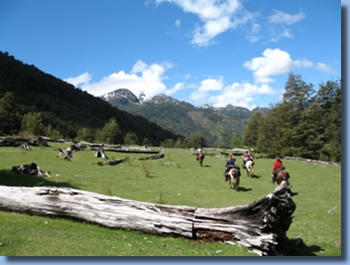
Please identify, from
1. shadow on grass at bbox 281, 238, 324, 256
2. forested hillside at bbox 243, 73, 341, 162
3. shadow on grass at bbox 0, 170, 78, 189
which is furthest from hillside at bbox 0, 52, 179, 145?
shadow on grass at bbox 281, 238, 324, 256

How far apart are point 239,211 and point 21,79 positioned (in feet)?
640

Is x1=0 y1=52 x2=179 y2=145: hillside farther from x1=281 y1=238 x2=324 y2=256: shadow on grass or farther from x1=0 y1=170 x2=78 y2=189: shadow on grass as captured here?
x1=281 y1=238 x2=324 y2=256: shadow on grass

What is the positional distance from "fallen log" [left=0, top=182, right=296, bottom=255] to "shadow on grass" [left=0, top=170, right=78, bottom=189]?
6587mm

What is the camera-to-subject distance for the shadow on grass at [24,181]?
1753 cm

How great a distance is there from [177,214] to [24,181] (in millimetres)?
12516

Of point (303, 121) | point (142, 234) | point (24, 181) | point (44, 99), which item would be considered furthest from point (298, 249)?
point (44, 99)

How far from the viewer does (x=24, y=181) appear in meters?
18.3

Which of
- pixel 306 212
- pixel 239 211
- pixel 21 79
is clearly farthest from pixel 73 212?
pixel 21 79

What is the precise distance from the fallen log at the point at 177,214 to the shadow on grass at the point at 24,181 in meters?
6.59

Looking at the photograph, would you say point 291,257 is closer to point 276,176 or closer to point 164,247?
point 164,247

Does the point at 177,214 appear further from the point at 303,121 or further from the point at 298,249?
the point at 303,121

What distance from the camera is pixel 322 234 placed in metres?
11.4

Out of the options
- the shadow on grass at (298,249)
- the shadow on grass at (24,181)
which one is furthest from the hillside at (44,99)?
the shadow on grass at (298,249)

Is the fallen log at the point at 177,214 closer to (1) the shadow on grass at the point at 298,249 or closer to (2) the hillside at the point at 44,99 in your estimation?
(1) the shadow on grass at the point at 298,249
